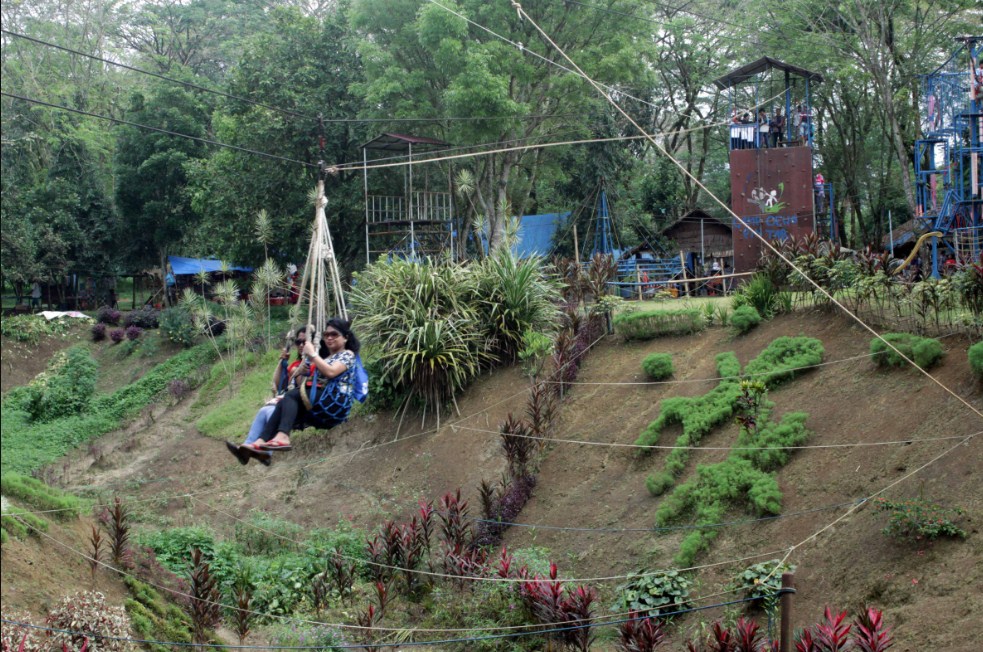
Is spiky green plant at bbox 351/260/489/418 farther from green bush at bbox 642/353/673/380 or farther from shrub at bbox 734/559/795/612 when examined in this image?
shrub at bbox 734/559/795/612

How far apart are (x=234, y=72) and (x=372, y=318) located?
1117 centimetres

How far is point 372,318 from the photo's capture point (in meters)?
15.3

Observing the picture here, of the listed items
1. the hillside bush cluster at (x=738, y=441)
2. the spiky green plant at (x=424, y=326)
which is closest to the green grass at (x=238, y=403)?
the spiky green plant at (x=424, y=326)

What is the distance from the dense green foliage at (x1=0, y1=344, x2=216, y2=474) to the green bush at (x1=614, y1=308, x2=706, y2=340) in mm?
10760

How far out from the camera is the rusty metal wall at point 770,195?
17094mm

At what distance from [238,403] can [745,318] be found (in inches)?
405

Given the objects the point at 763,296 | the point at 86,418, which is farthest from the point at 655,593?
the point at 86,418

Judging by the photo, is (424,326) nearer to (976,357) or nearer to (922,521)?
(976,357)

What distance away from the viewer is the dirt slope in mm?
8875

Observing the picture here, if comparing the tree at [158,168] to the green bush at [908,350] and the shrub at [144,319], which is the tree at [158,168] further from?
the green bush at [908,350]

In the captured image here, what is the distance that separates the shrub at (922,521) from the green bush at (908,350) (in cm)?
199

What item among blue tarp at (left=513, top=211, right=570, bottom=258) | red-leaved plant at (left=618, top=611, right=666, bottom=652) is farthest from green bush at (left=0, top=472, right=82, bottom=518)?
blue tarp at (left=513, top=211, right=570, bottom=258)

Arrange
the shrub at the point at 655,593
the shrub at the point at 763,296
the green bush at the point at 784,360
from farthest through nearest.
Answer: the shrub at the point at 763,296, the green bush at the point at 784,360, the shrub at the point at 655,593

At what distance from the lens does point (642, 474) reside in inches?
493
